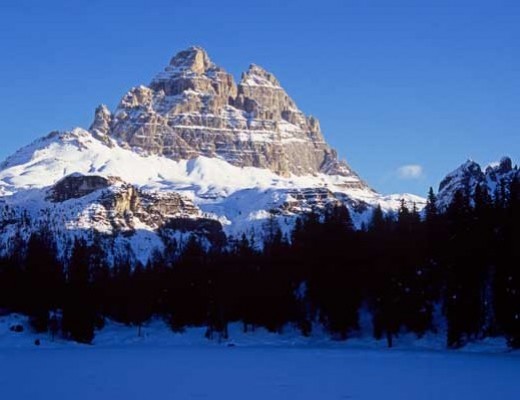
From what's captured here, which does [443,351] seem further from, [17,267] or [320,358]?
[17,267]

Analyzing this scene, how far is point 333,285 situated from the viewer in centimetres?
9069

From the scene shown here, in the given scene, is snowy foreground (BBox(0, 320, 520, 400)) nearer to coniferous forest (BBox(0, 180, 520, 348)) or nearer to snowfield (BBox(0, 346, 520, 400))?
snowfield (BBox(0, 346, 520, 400))

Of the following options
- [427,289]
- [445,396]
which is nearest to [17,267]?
[427,289]

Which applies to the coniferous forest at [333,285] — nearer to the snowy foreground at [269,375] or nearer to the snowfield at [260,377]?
the snowy foreground at [269,375]

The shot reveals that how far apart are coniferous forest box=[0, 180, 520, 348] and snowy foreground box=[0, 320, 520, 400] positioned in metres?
7.11

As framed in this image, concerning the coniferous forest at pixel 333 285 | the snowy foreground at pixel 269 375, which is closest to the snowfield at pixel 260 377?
the snowy foreground at pixel 269 375

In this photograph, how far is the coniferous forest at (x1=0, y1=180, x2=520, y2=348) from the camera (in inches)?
3108

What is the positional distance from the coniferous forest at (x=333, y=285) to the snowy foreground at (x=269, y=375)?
711 centimetres

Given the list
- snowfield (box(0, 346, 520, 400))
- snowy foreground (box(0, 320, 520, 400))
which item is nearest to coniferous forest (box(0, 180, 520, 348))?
snowy foreground (box(0, 320, 520, 400))

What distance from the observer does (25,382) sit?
140ft

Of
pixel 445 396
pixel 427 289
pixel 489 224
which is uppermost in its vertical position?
pixel 489 224

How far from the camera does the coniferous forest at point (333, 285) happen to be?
78.9 metres

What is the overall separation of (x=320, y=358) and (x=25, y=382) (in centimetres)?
2828

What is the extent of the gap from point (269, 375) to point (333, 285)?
4310cm
